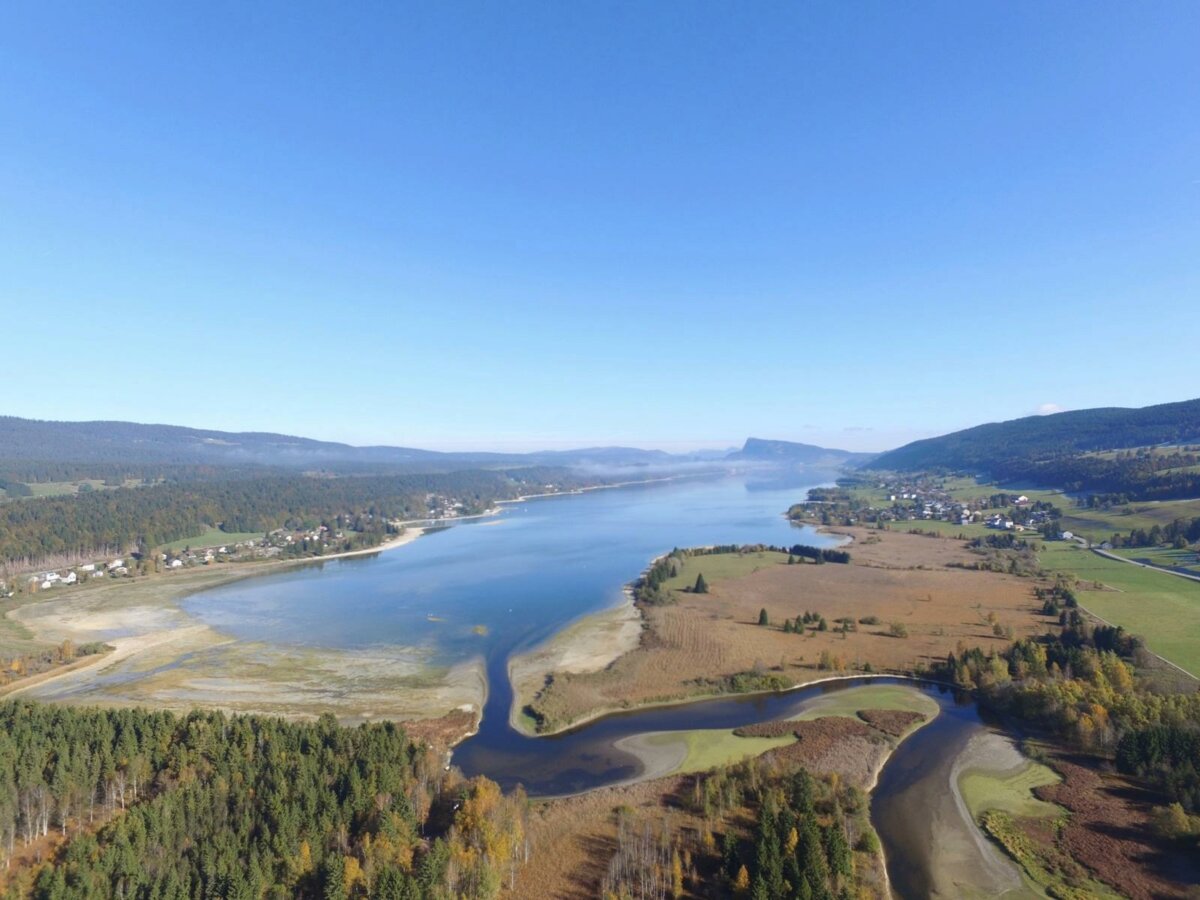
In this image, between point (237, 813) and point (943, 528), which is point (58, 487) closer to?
point (237, 813)

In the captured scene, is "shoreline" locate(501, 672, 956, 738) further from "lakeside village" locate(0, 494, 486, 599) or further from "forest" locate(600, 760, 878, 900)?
"lakeside village" locate(0, 494, 486, 599)

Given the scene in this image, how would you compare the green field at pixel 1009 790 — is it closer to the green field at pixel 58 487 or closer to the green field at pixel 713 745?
the green field at pixel 713 745

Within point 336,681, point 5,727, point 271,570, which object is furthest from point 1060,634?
point 271,570

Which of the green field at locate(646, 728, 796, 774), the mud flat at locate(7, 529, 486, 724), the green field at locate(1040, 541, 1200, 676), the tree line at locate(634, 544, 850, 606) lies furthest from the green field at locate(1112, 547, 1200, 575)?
the mud flat at locate(7, 529, 486, 724)

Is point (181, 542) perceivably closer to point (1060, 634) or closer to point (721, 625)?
point (721, 625)

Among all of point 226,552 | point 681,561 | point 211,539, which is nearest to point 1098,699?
point 681,561

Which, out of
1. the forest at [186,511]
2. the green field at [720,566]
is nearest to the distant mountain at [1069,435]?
the green field at [720,566]
